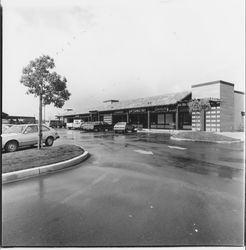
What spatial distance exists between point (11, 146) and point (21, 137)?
697mm

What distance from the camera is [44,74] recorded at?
26.9 feet

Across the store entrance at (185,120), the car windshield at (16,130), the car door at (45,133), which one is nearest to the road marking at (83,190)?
the car windshield at (16,130)

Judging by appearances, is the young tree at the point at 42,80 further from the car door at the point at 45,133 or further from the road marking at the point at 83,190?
the road marking at the point at 83,190

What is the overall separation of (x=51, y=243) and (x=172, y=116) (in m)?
27.6

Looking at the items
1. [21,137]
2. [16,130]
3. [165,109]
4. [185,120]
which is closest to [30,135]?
[21,137]

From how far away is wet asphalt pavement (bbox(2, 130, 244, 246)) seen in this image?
8.51ft

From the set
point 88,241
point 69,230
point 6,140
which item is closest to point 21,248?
point 69,230

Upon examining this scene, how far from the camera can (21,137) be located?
10.0 metres

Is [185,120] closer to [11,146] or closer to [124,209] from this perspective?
[11,146]

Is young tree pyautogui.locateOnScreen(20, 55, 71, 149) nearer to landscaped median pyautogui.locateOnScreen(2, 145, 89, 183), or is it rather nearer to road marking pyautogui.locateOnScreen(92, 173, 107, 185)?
landscaped median pyautogui.locateOnScreen(2, 145, 89, 183)

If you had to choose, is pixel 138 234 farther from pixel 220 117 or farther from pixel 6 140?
pixel 220 117

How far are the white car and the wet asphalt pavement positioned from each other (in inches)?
217

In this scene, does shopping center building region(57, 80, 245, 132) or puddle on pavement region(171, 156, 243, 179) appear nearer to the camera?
puddle on pavement region(171, 156, 243, 179)

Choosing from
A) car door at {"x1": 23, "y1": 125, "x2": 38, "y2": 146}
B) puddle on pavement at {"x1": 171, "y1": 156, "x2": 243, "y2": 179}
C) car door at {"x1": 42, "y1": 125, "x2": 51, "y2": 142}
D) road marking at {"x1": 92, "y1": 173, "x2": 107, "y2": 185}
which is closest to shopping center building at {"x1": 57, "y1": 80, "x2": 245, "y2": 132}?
puddle on pavement at {"x1": 171, "y1": 156, "x2": 243, "y2": 179}
